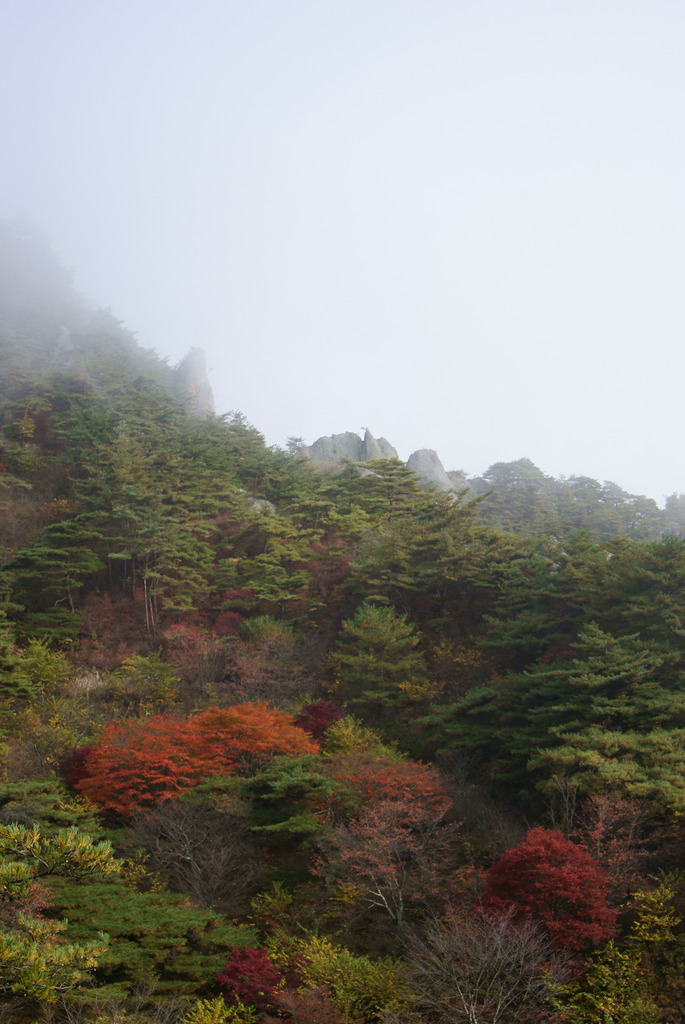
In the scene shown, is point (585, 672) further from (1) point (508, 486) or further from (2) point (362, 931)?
(1) point (508, 486)

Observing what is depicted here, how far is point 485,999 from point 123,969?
5.11 m

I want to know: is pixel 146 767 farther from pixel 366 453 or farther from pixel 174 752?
pixel 366 453

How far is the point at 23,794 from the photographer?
11.8 metres

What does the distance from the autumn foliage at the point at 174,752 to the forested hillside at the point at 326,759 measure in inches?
3.2

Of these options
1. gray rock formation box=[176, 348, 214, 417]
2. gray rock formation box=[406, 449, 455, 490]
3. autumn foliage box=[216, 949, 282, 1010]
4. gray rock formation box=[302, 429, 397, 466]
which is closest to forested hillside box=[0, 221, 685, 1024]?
autumn foliage box=[216, 949, 282, 1010]

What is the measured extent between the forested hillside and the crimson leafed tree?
0.18 feet

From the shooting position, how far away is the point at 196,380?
205 ft

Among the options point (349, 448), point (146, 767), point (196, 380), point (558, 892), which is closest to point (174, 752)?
point (146, 767)

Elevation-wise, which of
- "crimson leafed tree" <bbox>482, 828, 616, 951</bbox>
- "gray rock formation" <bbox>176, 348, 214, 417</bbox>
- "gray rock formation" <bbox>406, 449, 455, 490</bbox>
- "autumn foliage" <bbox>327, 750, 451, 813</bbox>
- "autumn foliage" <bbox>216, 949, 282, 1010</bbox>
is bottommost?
"autumn foliage" <bbox>216, 949, 282, 1010</bbox>

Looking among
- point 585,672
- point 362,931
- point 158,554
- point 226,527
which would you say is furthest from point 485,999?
point 226,527

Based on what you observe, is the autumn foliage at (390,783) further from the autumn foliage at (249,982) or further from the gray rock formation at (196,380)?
the gray rock formation at (196,380)

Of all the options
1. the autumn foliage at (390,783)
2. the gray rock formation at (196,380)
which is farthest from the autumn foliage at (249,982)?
the gray rock formation at (196,380)

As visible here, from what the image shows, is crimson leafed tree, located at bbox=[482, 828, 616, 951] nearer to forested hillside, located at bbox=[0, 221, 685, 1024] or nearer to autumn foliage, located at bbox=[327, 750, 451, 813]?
forested hillside, located at bbox=[0, 221, 685, 1024]

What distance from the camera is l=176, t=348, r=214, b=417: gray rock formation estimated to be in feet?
192
